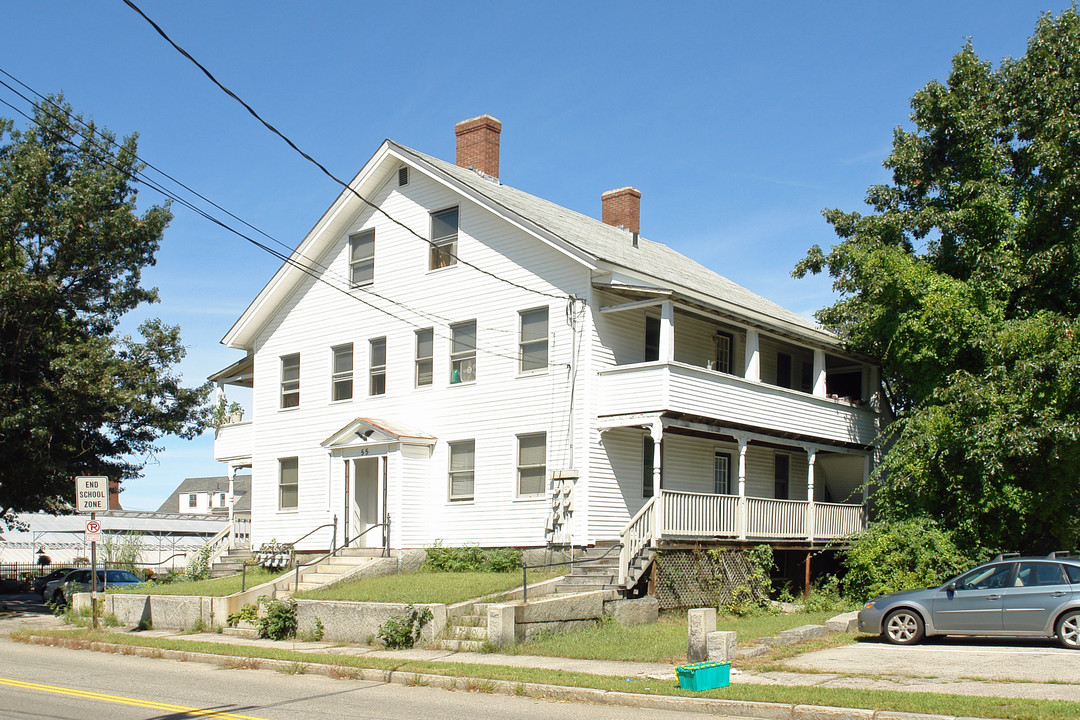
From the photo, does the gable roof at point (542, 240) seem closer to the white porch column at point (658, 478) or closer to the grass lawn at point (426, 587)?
the white porch column at point (658, 478)

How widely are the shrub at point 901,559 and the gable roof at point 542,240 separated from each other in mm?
5537

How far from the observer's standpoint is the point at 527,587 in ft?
65.1

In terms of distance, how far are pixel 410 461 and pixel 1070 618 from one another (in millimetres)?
14682

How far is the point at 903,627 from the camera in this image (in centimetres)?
1717

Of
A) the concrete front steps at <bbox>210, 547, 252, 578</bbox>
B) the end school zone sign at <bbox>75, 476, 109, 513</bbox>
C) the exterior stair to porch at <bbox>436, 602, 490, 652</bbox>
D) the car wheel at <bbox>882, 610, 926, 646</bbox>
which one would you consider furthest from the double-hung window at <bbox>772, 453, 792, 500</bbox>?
the end school zone sign at <bbox>75, 476, 109, 513</bbox>

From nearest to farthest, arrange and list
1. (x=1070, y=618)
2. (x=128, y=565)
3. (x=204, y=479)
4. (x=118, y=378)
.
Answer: (x=1070, y=618)
(x=118, y=378)
(x=128, y=565)
(x=204, y=479)

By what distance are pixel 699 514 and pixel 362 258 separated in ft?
38.9

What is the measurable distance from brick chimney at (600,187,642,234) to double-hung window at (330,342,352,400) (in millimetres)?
9958

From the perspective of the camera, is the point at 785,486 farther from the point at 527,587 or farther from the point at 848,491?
the point at 527,587

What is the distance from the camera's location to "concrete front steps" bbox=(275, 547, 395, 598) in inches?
899

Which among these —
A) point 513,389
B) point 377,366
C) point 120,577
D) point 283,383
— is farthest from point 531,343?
point 120,577

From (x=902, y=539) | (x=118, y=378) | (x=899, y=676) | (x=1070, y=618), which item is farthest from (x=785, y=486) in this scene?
(x=118, y=378)

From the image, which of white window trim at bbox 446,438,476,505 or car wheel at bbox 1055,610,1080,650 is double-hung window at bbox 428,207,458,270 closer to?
white window trim at bbox 446,438,476,505

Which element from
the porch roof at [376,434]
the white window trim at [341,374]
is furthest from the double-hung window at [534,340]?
the white window trim at [341,374]
